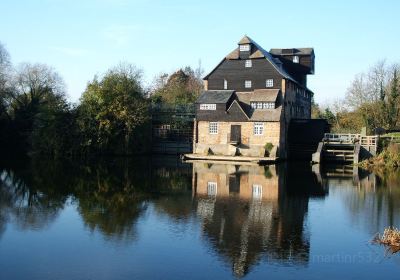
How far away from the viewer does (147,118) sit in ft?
145

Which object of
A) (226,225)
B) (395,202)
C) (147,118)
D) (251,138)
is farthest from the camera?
(147,118)

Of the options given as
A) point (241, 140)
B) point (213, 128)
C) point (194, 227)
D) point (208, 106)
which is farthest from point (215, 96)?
point (194, 227)

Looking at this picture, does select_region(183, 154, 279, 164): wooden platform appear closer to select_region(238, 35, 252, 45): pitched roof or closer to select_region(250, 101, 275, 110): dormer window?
select_region(250, 101, 275, 110): dormer window

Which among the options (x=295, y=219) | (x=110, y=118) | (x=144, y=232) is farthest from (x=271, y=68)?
(x=144, y=232)

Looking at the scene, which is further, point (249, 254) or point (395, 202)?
point (395, 202)

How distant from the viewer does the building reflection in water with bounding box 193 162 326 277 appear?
11469 millimetres

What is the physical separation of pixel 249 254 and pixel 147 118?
33.9 meters

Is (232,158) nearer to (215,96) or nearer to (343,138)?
(215,96)

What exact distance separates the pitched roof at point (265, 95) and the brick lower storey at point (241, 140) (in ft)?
7.18

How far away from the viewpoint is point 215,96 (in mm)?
41875

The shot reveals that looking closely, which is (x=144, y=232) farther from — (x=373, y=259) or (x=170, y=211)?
(x=373, y=259)

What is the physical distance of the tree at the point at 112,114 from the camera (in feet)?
135

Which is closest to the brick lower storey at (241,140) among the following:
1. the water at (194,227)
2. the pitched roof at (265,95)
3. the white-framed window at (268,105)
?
the white-framed window at (268,105)

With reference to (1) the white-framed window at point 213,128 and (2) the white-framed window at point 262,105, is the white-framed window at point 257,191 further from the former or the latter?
(1) the white-framed window at point 213,128
